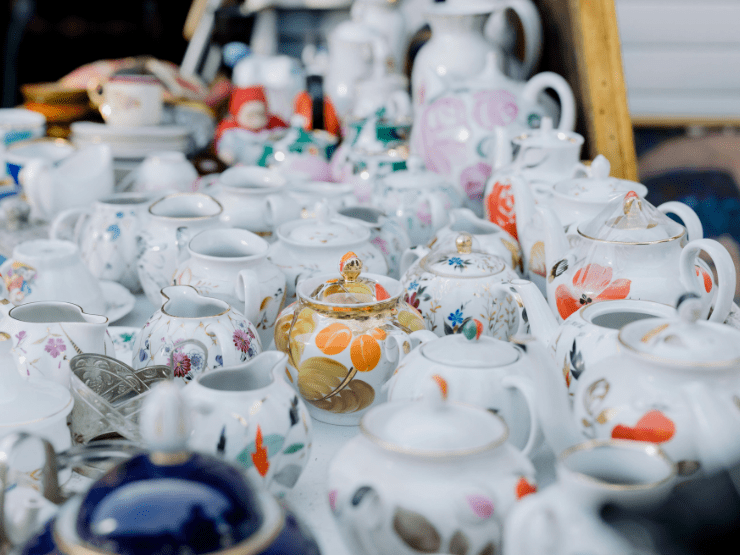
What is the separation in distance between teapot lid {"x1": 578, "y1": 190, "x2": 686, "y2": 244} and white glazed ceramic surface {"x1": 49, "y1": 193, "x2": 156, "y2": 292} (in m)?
0.86

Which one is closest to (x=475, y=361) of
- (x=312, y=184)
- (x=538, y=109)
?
(x=312, y=184)

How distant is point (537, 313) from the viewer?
1.01 m

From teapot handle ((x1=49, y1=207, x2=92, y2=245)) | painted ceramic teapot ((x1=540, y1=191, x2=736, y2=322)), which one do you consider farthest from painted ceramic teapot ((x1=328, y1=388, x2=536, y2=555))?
teapot handle ((x1=49, y1=207, x2=92, y2=245))

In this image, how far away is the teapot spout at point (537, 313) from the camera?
3.26 ft

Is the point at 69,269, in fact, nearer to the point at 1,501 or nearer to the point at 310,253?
the point at 310,253

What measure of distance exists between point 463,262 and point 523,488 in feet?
1.80

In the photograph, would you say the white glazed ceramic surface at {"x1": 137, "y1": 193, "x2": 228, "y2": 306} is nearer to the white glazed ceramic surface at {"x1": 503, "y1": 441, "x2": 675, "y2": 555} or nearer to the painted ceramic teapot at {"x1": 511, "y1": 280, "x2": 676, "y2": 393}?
the painted ceramic teapot at {"x1": 511, "y1": 280, "x2": 676, "y2": 393}

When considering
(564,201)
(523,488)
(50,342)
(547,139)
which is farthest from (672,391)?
(547,139)

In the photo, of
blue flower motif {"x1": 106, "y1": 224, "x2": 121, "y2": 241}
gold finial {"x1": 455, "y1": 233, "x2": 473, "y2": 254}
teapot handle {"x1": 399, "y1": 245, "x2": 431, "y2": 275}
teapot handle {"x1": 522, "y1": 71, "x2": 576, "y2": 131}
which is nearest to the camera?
gold finial {"x1": 455, "y1": 233, "x2": 473, "y2": 254}

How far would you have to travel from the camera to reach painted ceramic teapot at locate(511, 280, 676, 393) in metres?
0.86

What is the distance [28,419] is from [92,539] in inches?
12.1

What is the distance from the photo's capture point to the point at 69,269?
125 centimetres

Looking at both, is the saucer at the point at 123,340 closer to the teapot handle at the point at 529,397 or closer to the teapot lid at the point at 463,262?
the teapot lid at the point at 463,262

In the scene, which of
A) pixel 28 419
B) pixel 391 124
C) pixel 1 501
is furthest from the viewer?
pixel 391 124
